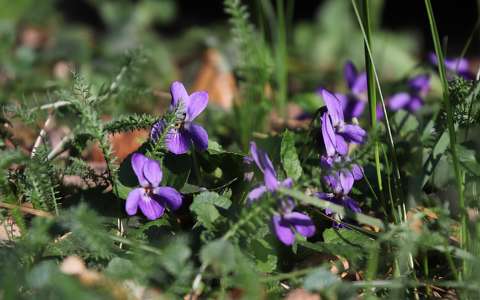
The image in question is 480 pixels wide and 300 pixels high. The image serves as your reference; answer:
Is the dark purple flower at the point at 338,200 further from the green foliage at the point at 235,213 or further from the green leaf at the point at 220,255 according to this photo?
the green leaf at the point at 220,255

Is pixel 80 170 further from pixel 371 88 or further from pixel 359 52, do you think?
pixel 359 52

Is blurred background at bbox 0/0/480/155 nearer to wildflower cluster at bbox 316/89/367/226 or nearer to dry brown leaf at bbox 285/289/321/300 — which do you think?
wildflower cluster at bbox 316/89/367/226

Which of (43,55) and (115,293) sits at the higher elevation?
(115,293)

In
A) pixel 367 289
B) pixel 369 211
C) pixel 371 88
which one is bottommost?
pixel 369 211

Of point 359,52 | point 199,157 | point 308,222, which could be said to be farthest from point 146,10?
point 308,222

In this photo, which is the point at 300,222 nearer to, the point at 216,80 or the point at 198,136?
the point at 198,136

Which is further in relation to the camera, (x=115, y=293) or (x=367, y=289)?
(x=367, y=289)

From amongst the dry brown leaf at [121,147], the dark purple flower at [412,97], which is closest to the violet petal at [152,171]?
the dry brown leaf at [121,147]

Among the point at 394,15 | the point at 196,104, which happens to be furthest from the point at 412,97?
the point at 394,15
